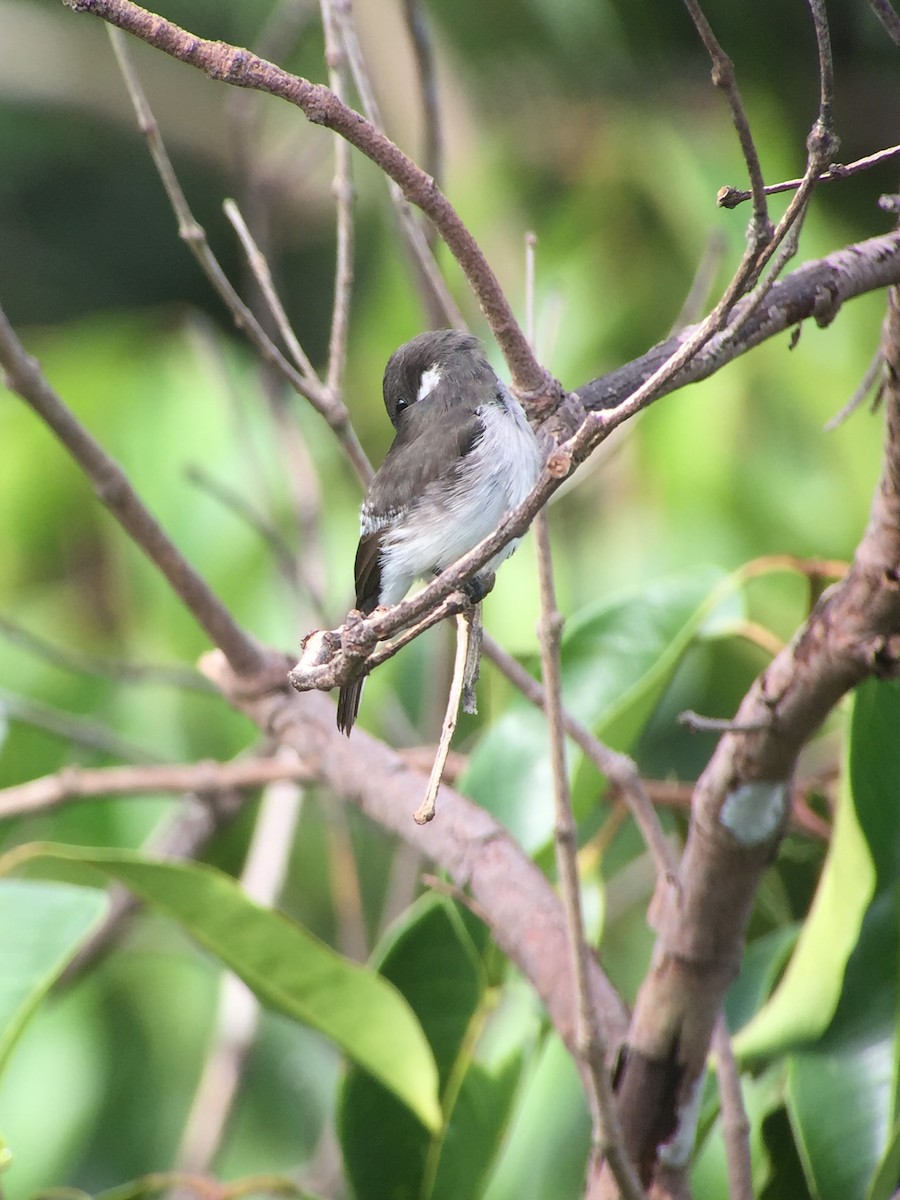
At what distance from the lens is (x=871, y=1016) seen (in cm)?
146

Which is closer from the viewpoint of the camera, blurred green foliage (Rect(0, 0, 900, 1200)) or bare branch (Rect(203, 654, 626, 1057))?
bare branch (Rect(203, 654, 626, 1057))

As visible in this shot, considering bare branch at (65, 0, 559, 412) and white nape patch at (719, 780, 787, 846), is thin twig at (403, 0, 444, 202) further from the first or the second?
white nape patch at (719, 780, 787, 846)

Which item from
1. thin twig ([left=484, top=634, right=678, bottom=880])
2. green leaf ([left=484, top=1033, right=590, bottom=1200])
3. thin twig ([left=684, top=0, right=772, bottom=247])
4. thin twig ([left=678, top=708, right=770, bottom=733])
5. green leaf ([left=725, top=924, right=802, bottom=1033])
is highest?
thin twig ([left=684, top=0, right=772, bottom=247])

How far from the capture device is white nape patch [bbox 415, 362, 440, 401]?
142 centimetres

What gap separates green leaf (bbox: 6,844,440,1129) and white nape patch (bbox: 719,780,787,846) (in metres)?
0.50

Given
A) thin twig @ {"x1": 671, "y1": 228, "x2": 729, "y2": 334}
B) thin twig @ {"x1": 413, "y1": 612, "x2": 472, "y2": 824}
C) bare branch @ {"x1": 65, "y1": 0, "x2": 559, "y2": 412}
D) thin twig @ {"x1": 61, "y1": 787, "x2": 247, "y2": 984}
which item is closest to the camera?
bare branch @ {"x1": 65, "y1": 0, "x2": 559, "y2": 412}

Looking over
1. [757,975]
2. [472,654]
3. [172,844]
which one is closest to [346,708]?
[472,654]

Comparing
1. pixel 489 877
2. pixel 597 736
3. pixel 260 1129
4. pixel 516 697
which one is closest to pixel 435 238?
pixel 516 697

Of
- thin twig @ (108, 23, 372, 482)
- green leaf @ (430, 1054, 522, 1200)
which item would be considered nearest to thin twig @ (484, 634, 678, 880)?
thin twig @ (108, 23, 372, 482)

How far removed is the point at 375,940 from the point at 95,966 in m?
1.00

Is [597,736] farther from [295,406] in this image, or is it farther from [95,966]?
[295,406]

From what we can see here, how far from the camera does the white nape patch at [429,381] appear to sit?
142 cm

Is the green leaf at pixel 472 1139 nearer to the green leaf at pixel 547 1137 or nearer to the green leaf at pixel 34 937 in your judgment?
the green leaf at pixel 547 1137

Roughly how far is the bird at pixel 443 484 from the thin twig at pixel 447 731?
47 mm
